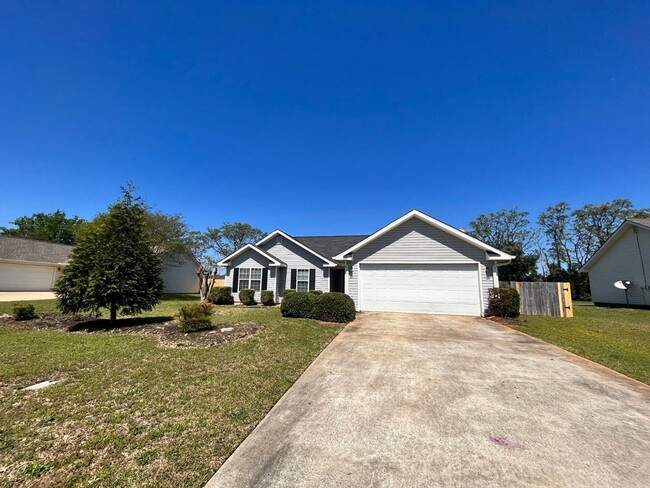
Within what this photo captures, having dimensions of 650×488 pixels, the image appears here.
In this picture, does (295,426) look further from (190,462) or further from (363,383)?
(363,383)

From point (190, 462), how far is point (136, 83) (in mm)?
13477

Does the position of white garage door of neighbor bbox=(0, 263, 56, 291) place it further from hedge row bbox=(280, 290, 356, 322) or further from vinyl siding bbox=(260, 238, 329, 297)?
hedge row bbox=(280, 290, 356, 322)

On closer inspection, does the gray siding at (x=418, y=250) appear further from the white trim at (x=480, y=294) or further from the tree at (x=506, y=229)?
the tree at (x=506, y=229)

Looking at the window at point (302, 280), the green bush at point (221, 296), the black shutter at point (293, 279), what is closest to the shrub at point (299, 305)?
the window at point (302, 280)

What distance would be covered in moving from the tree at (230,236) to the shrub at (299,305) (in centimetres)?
3664

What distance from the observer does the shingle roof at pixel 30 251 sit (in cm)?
2362

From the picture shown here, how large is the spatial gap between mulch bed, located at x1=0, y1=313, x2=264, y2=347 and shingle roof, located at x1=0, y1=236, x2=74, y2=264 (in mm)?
18870

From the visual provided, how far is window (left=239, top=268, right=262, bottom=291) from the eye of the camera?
19062 mm

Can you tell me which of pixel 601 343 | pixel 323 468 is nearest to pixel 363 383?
pixel 323 468

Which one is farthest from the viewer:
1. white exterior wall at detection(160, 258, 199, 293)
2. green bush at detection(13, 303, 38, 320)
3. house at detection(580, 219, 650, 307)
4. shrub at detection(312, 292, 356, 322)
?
white exterior wall at detection(160, 258, 199, 293)

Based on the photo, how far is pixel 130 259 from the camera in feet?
30.1

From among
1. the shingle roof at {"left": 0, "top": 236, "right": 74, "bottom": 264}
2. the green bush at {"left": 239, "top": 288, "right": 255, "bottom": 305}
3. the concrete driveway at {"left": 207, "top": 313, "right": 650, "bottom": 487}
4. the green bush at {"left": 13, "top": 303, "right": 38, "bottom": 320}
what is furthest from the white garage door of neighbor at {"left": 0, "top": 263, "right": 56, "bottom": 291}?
the concrete driveway at {"left": 207, "top": 313, "right": 650, "bottom": 487}

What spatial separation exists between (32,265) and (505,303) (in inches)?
1385

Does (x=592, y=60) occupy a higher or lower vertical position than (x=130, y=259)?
higher
